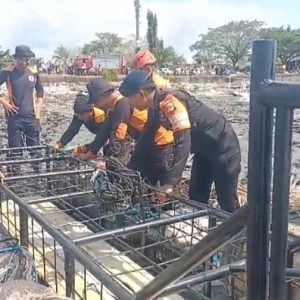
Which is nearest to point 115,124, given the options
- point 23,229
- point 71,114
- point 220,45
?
point 23,229

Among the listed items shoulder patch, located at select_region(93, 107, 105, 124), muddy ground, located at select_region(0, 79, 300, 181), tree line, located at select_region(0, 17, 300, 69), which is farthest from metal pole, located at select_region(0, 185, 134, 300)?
tree line, located at select_region(0, 17, 300, 69)

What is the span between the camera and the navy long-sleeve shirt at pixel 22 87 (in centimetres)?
699

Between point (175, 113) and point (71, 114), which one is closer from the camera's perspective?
point (175, 113)

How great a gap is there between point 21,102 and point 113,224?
3530mm

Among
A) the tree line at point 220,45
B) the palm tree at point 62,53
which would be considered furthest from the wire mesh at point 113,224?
the palm tree at point 62,53

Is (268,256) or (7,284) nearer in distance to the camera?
(268,256)

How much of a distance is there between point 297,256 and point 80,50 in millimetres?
81327

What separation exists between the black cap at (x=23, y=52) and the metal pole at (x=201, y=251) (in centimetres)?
556

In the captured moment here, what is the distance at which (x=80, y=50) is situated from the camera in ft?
267

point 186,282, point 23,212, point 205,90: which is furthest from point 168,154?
point 205,90

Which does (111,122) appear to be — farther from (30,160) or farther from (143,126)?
(30,160)

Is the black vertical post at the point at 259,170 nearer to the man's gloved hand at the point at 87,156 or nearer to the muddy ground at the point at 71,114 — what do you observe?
the muddy ground at the point at 71,114

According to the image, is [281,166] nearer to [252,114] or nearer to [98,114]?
[252,114]

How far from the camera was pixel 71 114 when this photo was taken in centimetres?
2248
